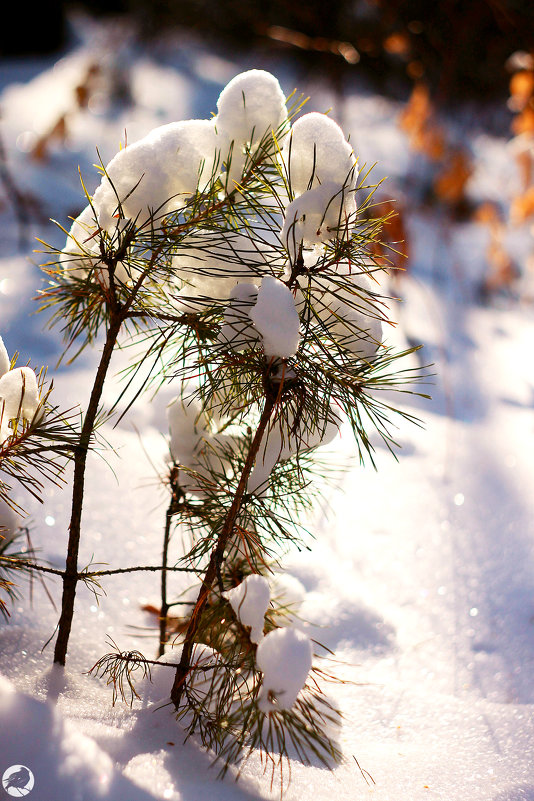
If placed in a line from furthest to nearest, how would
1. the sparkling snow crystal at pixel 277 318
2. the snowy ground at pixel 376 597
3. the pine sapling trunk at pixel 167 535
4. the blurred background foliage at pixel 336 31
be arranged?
the blurred background foliage at pixel 336 31, the pine sapling trunk at pixel 167 535, the snowy ground at pixel 376 597, the sparkling snow crystal at pixel 277 318

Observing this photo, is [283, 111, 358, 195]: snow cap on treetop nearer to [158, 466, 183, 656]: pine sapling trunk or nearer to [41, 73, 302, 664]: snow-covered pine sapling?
[41, 73, 302, 664]: snow-covered pine sapling

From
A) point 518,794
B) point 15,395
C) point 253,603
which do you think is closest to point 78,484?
point 15,395

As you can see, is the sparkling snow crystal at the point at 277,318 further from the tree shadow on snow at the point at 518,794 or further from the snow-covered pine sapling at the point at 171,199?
the tree shadow on snow at the point at 518,794

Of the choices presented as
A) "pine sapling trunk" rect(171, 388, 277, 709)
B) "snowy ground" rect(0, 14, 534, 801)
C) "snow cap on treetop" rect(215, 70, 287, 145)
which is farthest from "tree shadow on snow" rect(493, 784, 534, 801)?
"snow cap on treetop" rect(215, 70, 287, 145)

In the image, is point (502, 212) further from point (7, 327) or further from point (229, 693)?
point (229, 693)

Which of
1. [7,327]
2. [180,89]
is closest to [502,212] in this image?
[180,89]

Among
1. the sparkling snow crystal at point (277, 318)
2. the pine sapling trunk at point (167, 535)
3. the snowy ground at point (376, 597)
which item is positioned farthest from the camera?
the pine sapling trunk at point (167, 535)

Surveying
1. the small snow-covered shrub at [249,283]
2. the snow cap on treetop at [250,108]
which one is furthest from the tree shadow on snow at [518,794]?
the snow cap on treetop at [250,108]
